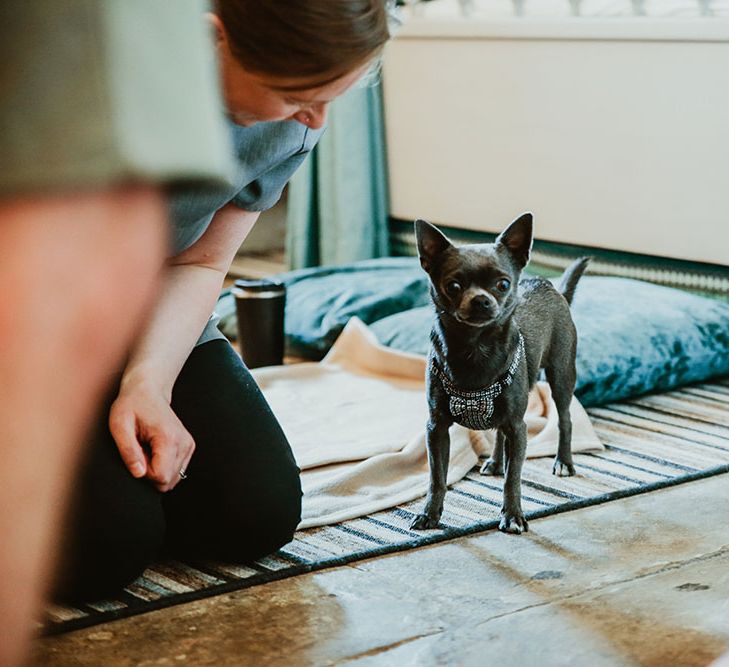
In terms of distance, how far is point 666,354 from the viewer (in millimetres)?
2637

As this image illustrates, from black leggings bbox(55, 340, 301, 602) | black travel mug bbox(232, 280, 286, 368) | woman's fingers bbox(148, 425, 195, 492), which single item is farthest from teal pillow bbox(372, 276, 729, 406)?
woman's fingers bbox(148, 425, 195, 492)

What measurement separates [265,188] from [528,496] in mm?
695

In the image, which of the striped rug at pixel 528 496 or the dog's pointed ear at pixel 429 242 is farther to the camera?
the dog's pointed ear at pixel 429 242

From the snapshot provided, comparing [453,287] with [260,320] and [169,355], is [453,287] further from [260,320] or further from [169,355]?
[260,320]

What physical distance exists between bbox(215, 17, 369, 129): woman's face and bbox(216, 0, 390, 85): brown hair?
0.02m

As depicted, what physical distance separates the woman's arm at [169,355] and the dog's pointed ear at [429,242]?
271 mm

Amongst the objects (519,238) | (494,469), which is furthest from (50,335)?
(494,469)

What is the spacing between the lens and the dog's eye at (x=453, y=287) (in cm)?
177

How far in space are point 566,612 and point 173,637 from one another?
18.9 inches

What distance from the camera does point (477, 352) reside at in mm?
1780

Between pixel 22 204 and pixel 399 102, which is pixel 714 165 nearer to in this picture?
pixel 399 102

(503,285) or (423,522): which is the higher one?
(503,285)

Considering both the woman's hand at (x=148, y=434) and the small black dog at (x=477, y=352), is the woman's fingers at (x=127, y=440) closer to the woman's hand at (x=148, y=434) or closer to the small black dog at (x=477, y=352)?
the woman's hand at (x=148, y=434)

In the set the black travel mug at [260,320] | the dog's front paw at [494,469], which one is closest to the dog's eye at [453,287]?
the dog's front paw at [494,469]
